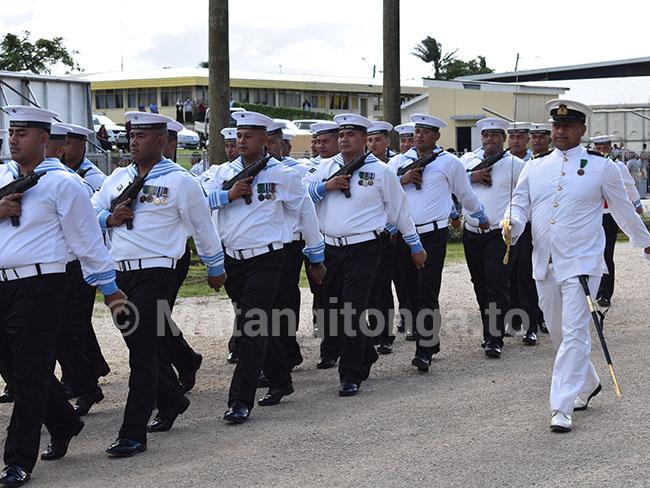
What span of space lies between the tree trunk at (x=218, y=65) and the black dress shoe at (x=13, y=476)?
27.7 feet

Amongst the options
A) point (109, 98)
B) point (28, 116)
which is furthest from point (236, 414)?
point (109, 98)

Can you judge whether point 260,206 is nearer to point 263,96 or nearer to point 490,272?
point 490,272

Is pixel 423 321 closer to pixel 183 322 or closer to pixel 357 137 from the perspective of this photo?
pixel 357 137

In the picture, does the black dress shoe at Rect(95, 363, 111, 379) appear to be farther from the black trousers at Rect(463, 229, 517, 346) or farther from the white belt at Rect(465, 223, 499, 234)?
the white belt at Rect(465, 223, 499, 234)

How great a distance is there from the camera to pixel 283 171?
835 centimetres

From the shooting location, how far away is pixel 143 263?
284 inches

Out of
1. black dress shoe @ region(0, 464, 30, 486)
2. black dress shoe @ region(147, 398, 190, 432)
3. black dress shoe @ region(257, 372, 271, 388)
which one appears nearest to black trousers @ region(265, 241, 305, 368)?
black dress shoe @ region(257, 372, 271, 388)

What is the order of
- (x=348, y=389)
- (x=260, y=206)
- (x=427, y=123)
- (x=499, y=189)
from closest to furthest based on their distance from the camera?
→ (x=260, y=206), (x=348, y=389), (x=427, y=123), (x=499, y=189)

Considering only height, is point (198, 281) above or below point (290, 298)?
below

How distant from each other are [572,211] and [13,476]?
13.4ft

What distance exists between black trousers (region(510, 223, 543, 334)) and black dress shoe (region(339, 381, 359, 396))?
3174mm

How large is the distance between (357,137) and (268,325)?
84.5 inches

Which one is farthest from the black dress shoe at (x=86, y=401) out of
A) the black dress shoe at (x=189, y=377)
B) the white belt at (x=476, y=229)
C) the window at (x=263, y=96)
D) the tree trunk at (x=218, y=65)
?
the window at (x=263, y=96)

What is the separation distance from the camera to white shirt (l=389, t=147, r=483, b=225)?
34.4 ft
